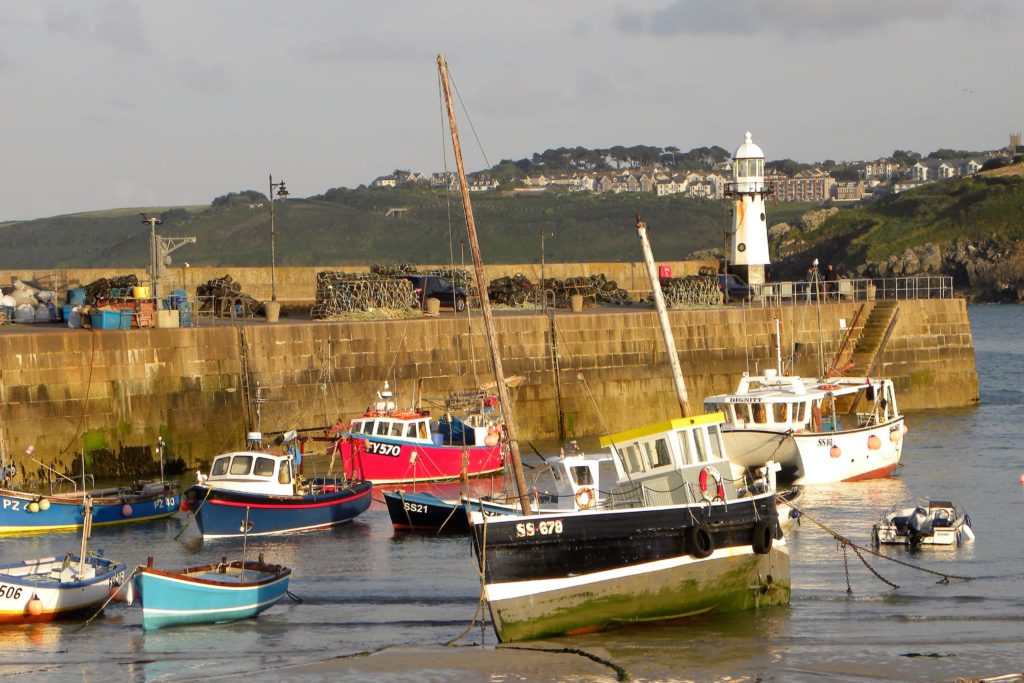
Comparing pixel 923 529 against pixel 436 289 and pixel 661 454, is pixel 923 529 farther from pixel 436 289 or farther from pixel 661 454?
pixel 436 289

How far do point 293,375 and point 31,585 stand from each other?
1614cm

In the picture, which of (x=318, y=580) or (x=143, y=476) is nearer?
(x=318, y=580)

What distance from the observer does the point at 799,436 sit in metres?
34.3

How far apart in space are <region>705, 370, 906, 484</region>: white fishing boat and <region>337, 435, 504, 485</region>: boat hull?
236 inches

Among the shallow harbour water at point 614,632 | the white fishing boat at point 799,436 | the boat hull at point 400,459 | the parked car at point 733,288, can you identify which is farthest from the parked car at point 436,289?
the shallow harbour water at point 614,632

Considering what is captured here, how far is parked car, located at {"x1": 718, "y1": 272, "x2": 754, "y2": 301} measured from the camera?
5391 centimetres

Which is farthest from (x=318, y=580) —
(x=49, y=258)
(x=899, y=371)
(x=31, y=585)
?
(x=49, y=258)

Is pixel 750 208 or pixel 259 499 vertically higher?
pixel 750 208

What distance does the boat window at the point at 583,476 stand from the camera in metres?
25.8

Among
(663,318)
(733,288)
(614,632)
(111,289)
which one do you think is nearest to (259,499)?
(663,318)

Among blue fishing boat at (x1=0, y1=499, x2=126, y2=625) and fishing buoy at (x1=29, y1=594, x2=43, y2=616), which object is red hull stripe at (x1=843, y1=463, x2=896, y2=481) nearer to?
blue fishing boat at (x1=0, y1=499, x2=126, y2=625)

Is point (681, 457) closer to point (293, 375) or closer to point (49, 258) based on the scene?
point (293, 375)

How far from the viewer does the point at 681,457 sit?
2219 centimetres

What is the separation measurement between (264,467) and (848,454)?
13579mm
